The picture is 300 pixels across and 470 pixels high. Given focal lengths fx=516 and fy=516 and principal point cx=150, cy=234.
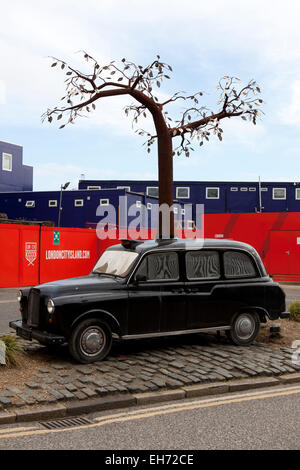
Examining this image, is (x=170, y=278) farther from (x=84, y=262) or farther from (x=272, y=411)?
(x=84, y=262)

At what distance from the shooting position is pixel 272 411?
18.6ft

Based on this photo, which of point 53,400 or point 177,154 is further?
point 177,154

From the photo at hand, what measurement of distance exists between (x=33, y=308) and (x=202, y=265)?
278 centimetres

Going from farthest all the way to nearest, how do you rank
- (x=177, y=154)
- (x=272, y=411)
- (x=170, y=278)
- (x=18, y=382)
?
(x=177, y=154) < (x=170, y=278) < (x=18, y=382) < (x=272, y=411)

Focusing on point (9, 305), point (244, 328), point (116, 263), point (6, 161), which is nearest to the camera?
point (116, 263)

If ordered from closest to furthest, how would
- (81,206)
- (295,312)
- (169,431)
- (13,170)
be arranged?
1. (169,431)
2. (295,312)
3. (81,206)
4. (13,170)

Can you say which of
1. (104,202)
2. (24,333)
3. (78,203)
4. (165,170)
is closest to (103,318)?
(24,333)

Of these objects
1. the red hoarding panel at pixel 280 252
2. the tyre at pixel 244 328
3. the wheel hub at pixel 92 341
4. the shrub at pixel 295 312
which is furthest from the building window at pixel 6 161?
the wheel hub at pixel 92 341

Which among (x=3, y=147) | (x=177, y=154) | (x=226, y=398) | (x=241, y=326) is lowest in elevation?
(x=226, y=398)

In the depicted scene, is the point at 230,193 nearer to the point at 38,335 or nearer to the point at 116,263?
the point at 116,263

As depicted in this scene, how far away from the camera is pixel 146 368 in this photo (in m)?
7.02

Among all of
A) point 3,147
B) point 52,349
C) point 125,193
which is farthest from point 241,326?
point 3,147

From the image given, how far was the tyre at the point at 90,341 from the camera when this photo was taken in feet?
23.4
